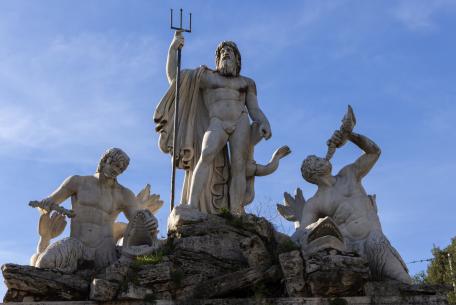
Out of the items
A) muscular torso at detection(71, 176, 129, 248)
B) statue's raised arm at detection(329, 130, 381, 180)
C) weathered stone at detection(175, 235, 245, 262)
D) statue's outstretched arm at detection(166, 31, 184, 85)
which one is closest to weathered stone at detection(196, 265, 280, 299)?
weathered stone at detection(175, 235, 245, 262)

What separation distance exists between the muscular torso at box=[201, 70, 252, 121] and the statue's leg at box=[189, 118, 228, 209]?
0.84 ft

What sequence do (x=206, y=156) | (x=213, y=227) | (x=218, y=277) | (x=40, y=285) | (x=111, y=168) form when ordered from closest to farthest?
1. (x=218, y=277)
2. (x=40, y=285)
3. (x=213, y=227)
4. (x=111, y=168)
5. (x=206, y=156)

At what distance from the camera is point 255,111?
1540cm

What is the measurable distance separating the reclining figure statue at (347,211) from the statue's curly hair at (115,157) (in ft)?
9.27

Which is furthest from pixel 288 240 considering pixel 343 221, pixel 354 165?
pixel 354 165

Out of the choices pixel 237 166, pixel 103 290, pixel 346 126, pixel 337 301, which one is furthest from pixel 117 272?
pixel 346 126

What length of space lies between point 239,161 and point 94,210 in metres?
2.70

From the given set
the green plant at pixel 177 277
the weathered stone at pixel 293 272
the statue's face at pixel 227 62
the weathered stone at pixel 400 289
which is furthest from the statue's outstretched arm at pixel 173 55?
the weathered stone at pixel 400 289

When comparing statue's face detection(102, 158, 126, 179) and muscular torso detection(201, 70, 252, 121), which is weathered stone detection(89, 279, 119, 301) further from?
muscular torso detection(201, 70, 252, 121)

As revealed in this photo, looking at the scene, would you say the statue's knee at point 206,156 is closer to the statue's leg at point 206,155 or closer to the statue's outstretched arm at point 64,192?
the statue's leg at point 206,155

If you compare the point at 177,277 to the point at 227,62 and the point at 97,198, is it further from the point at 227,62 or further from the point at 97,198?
the point at 227,62

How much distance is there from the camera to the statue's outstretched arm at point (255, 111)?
49.1ft

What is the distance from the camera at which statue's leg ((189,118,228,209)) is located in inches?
561

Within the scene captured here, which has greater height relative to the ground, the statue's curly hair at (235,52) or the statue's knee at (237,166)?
the statue's curly hair at (235,52)
